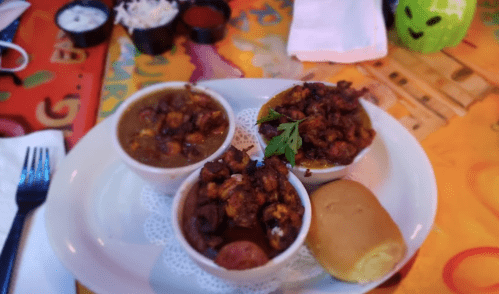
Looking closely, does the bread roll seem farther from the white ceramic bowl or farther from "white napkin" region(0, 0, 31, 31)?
"white napkin" region(0, 0, 31, 31)

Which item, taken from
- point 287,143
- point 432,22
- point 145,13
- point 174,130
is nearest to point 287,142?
point 287,143

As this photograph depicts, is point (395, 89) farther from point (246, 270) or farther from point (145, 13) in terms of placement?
point (145, 13)

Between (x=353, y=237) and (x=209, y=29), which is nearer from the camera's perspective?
(x=353, y=237)

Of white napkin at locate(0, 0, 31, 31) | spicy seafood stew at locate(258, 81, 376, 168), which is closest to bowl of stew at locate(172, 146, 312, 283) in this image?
spicy seafood stew at locate(258, 81, 376, 168)

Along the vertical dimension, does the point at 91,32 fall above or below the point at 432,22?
below

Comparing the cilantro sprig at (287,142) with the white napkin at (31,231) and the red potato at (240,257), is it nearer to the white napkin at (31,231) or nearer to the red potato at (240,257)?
the red potato at (240,257)
